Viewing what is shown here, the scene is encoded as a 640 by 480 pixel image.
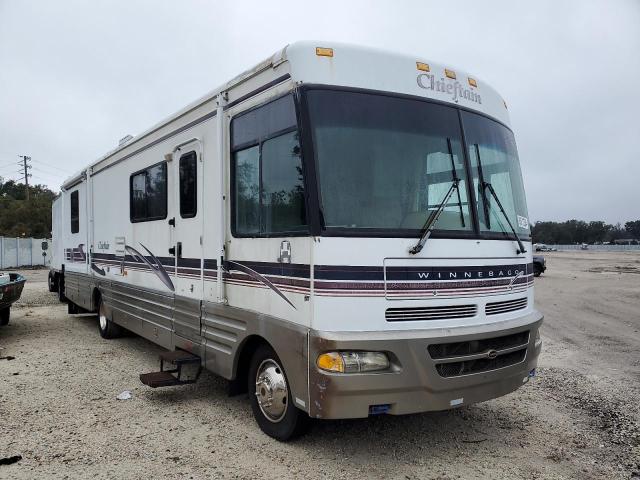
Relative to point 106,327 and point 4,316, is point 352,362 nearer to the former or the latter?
point 106,327

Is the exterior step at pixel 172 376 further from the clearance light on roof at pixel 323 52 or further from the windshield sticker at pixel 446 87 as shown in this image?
the windshield sticker at pixel 446 87

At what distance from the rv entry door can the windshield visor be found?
8.84 ft

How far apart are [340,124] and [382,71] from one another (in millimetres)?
609

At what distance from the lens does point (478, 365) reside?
13.1ft

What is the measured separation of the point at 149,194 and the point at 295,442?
3.89m

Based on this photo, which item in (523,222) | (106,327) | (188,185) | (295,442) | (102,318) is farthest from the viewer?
(102,318)

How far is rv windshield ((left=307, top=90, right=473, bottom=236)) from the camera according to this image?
3744 mm

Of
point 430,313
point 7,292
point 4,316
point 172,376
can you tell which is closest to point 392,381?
point 430,313

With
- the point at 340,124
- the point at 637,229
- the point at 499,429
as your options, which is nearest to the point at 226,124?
the point at 340,124

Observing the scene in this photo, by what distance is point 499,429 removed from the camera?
4652mm

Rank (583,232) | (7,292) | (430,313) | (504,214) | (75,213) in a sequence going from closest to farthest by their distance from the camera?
(430,313) < (504,214) < (7,292) < (75,213) < (583,232)

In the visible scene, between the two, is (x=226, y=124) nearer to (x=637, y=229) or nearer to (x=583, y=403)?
(x=583, y=403)

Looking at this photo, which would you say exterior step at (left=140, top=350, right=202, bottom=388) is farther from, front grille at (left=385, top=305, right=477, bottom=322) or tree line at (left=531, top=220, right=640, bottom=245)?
tree line at (left=531, top=220, right=640, bottom=245)

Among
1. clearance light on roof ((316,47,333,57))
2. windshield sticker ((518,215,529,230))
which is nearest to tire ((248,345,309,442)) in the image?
clearance light on roof ((316,47,333,57))
